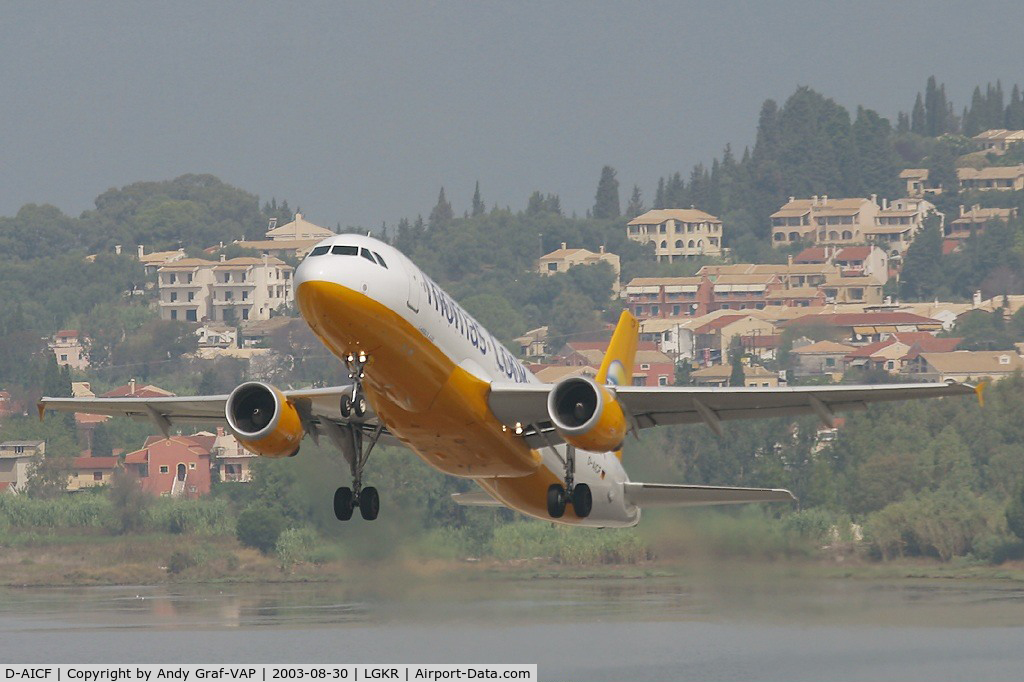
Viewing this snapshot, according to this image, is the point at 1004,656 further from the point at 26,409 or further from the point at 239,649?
the point at 26,409

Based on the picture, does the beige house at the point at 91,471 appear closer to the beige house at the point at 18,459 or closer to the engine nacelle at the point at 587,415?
the beige house at the point at 18,459

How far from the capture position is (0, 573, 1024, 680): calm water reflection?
77.9 meters

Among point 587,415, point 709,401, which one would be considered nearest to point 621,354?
point 709,401

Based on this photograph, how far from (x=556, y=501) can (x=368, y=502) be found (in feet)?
14.0

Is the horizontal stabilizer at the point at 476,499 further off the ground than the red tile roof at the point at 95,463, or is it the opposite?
the red tile roof at the point at 95,463

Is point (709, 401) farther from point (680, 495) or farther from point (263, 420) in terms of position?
point (263, 420)

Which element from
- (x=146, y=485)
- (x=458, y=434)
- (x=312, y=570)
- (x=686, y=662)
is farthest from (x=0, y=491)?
(x=458, y=434)

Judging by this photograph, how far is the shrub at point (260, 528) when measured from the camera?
348ft

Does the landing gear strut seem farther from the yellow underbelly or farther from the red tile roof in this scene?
the red tile roof

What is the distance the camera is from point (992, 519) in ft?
344

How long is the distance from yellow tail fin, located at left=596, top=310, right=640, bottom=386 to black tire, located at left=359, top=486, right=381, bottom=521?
12.4 m

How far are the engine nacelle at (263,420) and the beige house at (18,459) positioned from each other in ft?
316

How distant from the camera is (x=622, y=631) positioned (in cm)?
8525

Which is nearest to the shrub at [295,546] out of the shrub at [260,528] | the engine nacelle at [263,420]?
the shrub at [260,528]
